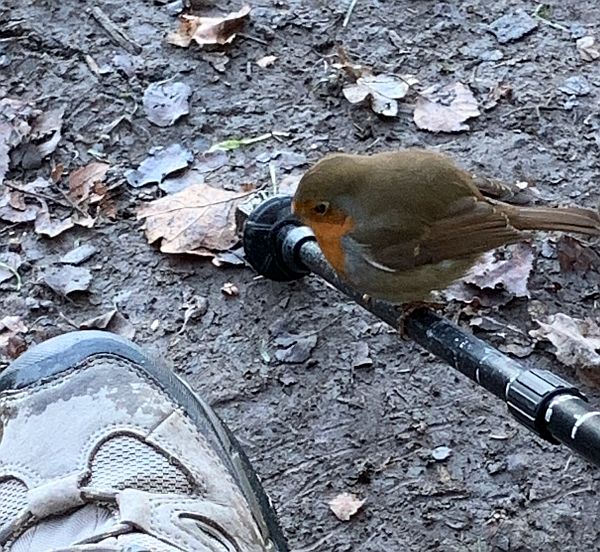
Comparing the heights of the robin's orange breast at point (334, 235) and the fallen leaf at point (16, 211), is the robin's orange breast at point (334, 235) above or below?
above

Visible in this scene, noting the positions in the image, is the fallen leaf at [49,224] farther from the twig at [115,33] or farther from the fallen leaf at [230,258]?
the twig at [115,33]

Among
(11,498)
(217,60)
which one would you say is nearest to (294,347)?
(11,498)

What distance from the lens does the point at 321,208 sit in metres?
2.97

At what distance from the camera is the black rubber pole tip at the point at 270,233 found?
3285 mm

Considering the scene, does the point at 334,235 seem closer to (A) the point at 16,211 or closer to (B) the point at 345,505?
(B) the point at 345,505

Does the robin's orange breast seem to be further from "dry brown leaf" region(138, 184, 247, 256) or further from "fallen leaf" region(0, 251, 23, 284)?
"fallen leaf" region(0, 251, 23, 284)

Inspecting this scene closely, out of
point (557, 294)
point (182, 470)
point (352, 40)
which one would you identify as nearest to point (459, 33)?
point (352, 40)

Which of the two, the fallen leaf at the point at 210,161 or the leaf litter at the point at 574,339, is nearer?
the leaf litter at the point at 574,339

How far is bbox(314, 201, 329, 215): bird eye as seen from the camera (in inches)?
117

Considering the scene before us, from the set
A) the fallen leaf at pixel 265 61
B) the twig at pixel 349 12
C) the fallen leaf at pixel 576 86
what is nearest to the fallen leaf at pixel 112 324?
the fallen leaf at pixel 265 61

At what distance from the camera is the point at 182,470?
2.50 metres

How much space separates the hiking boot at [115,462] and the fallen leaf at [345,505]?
0.26m

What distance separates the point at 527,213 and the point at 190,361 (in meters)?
1.05

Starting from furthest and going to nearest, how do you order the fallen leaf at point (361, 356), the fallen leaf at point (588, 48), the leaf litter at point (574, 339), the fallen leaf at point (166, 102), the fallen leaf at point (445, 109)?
the fallen leaf at point (588, 48)
the fallen leaf at point (166, 102)
the fallen leaf at point (445, 109)
the fallen leaf at point (361, 356)
the leaf litter at point (574, 339)
